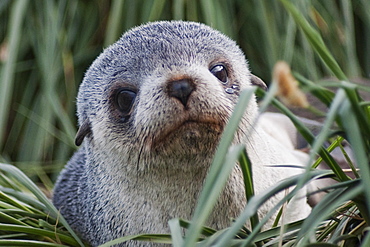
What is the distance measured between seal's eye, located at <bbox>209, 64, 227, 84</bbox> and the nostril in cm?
33

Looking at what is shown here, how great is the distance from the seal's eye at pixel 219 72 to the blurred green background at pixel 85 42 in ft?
5.00

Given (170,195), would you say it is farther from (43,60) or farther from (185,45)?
(43,60)

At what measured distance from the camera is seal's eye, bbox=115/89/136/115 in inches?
98.7

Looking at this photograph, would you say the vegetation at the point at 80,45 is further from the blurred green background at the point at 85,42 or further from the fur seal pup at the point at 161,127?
the fur seal pup at the point at 161,127

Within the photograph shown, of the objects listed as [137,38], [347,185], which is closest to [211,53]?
[137,38]

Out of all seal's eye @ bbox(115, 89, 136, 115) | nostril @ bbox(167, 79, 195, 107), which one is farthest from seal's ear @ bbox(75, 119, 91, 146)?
nostril @ bbox(167, 79, 195, 107)

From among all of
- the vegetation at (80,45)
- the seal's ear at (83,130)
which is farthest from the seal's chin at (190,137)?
the vegetation at (80,45)

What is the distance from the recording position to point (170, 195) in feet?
8.18

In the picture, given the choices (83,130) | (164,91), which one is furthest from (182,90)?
(83,130)

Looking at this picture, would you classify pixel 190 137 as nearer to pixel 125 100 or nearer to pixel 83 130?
pixel 125 100

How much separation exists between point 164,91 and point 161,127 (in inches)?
5.1

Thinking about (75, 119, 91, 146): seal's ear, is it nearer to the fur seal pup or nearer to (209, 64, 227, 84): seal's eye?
the fur seal pup

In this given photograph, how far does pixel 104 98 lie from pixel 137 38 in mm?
287

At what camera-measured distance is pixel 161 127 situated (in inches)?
86.8
